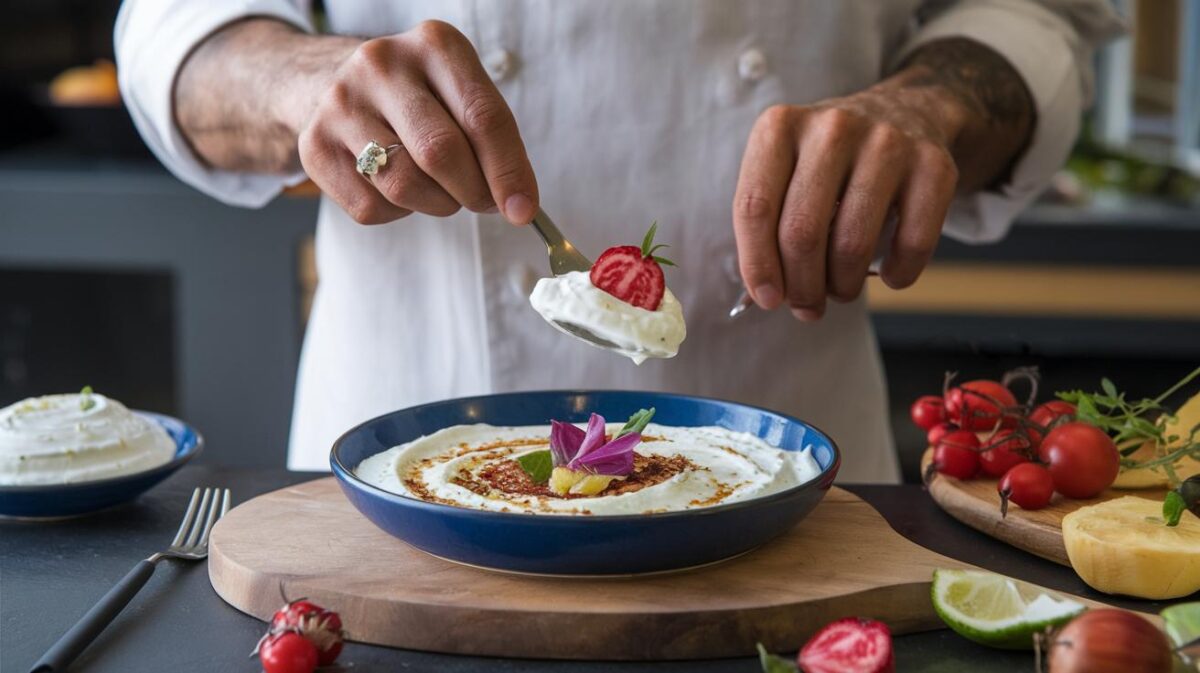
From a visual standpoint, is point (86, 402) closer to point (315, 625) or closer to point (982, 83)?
point (315, 625)

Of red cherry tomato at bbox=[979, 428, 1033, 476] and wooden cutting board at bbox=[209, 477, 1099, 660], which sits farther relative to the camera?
red cherry tomato at bbox=[979, 428, 1033, 476]

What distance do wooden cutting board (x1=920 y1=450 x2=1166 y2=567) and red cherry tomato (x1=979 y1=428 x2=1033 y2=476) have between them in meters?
0.01

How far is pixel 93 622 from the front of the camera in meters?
0.87

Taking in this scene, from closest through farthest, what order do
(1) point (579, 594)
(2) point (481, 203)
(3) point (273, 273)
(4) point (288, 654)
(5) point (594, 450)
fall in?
(4) point (288, 654) < (1) point (579, 594) < (5) point (594, 450) < (2) point (481, 203) < (3) point (273, 273)

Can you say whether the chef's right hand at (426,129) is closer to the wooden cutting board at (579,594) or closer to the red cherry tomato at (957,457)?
the wooden cutting board at (579,594)

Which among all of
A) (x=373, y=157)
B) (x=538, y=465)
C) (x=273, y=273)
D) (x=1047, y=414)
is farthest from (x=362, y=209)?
(x=273, y=273)

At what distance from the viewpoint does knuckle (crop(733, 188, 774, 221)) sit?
45.7 inches

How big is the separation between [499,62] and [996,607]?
82cm

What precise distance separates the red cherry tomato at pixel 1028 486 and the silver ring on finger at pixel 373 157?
57 cm

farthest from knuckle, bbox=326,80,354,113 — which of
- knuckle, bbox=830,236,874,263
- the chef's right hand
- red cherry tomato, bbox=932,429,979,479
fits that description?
red cherry tomato, bbox=932,429,979,479

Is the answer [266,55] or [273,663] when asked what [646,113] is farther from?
[273,663]

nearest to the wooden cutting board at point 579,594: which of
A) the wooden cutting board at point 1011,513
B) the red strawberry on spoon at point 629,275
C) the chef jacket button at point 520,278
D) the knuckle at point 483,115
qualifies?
the wooden cutting board at point 1011,513

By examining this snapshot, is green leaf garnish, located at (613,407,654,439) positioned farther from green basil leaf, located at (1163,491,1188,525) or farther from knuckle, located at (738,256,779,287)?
green basil leaf, located at (1163,491,1188,525)

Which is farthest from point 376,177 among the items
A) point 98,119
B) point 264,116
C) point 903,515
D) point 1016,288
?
point 98,119
